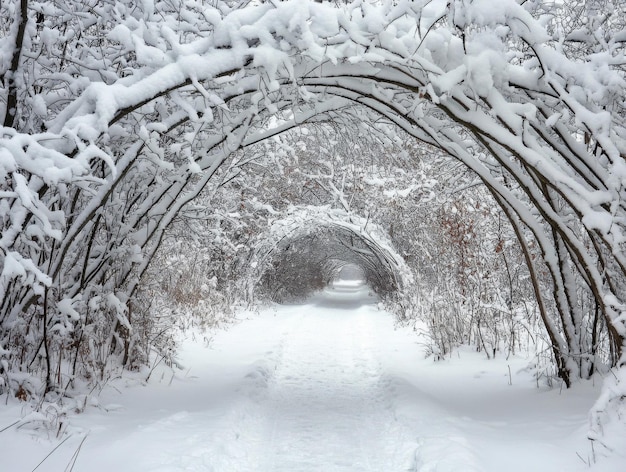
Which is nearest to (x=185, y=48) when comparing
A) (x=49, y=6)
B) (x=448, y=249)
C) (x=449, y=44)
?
(x=49, y=6)

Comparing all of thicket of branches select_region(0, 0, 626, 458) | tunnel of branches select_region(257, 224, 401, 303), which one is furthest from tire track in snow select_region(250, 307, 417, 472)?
tunnel of branches select_region(257, 224, 401, 303)

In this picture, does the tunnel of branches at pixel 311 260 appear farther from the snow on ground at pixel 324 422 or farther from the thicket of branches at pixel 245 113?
the thicket of branches at pixel 245 113

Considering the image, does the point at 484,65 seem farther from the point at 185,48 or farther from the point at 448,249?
the point at 448,249

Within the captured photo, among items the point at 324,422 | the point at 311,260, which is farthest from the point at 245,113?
the point at 311,260

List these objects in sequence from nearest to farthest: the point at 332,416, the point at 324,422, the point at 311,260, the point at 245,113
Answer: the point at 245,113 < the point at 324,422 < the point at 332,416 < the point at 311,260

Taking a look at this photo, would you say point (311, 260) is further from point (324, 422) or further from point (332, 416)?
point (324, 422)

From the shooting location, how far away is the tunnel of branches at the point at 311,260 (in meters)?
18.2

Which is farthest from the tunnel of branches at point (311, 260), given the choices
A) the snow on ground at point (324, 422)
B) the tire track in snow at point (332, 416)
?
the snow on ground at point (324, 422)

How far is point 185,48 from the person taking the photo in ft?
12.0

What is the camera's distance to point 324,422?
17.9 ft

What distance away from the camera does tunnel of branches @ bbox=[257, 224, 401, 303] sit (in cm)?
1822

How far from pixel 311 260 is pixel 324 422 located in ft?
79.5

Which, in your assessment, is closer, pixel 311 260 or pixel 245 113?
pixel 245 113

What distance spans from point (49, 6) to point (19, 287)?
2275mm
